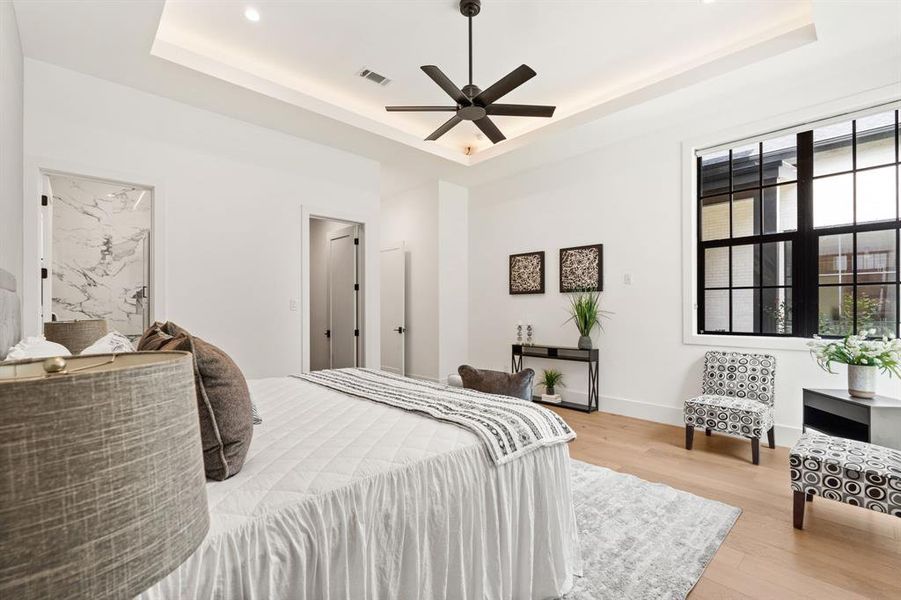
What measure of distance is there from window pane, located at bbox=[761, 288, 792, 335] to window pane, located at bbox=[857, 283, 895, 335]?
1.45 ft

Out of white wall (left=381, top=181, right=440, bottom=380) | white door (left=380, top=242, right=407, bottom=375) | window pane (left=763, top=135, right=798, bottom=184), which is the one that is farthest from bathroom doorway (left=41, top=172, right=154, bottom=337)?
Answer: window pane (left=763, top=135, right=798, bottom=184)

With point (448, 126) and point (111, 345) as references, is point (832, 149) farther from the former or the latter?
point (111, 345)

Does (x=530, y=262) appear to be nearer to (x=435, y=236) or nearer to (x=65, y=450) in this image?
(x=435, y=236)

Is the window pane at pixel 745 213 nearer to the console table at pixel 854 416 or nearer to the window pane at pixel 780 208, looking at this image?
the window pane at pixel 780 208

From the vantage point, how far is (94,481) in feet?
1.26

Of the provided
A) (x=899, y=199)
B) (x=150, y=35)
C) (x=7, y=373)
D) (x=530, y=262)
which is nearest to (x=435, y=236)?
(x=530, y=262)

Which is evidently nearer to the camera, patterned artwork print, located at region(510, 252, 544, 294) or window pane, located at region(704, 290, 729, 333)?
window pane, located at region(704, 290, 729, 333)

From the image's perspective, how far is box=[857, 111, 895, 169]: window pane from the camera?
10.6 feet

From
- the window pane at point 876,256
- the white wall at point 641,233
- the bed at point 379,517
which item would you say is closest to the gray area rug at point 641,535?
the bed at point 379,517

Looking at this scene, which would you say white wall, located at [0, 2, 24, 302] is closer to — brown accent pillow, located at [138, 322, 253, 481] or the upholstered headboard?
the upholstered headboard

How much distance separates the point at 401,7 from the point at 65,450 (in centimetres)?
317

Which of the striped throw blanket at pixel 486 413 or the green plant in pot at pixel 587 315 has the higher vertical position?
the green plant in pot at pixel 587 315

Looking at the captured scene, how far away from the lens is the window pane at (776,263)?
3650mm

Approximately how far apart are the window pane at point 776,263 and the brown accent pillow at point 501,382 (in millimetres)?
2711
